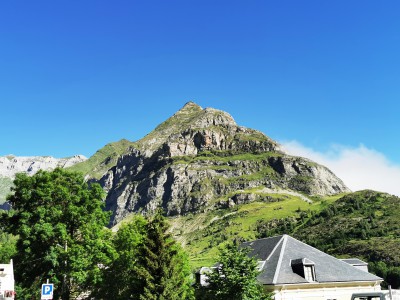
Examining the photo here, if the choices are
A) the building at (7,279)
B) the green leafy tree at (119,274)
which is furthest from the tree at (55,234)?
the green leafy tree at (119,274)

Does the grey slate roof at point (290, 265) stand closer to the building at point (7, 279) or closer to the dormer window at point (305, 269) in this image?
the dormer window at point (305, 269)

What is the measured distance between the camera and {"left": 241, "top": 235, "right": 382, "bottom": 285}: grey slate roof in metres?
36.1

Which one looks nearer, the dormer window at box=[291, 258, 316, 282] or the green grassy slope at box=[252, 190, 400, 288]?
the dormer window at box=[291, 258, 316, 282]

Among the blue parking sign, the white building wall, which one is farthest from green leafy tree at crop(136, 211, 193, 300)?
the blue parking sign

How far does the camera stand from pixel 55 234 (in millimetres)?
35281

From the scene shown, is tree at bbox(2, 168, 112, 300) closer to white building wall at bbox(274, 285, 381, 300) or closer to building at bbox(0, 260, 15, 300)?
building at bbox(0, 260, 15, 300)

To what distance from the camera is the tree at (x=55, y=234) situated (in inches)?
1358

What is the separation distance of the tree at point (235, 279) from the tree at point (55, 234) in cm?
1133

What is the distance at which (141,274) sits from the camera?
32.2 m

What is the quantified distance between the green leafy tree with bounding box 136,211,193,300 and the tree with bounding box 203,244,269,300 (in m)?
3.09

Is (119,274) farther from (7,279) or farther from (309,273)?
(309,273)

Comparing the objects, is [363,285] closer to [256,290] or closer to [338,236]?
[256,290]

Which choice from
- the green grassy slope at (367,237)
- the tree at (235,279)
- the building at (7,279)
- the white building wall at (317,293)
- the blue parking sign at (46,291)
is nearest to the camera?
the blue parking sign at (46,291)

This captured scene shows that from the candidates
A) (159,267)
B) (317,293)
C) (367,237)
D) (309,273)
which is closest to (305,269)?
Result: (309,273)
